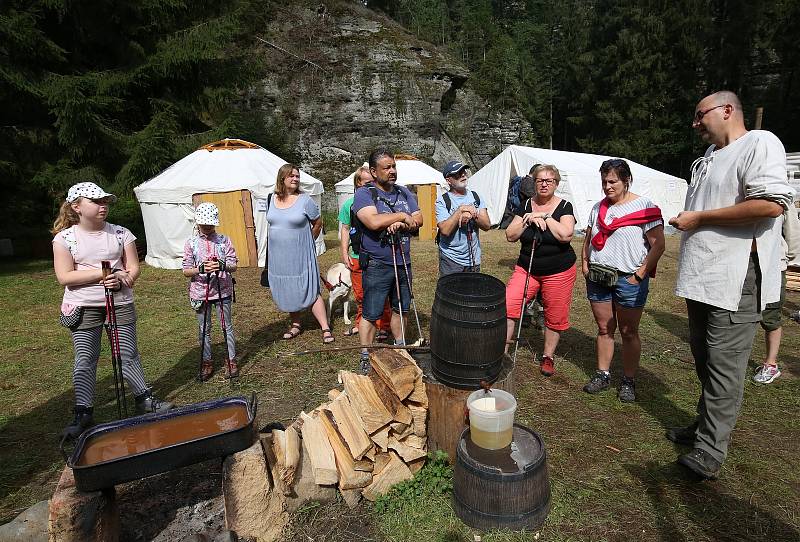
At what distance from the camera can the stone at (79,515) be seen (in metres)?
2.17

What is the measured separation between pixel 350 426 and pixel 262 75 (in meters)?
23.4

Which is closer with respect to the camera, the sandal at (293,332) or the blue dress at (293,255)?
the blue dress at (293,255)

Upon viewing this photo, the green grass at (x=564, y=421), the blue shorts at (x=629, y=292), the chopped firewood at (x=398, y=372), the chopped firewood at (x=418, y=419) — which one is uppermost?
the blue shorts at (x=629, y=292)

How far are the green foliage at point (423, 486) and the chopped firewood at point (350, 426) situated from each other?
31 centimetres

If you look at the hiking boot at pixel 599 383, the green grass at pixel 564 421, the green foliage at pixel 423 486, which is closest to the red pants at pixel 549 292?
the hiking boot at pixel 599 383

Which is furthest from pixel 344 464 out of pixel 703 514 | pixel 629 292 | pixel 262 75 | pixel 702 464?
pixel 262 75

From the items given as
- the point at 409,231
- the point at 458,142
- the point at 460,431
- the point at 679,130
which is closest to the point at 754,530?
the point at 460,431

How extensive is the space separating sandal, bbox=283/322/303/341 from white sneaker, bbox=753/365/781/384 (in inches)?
192

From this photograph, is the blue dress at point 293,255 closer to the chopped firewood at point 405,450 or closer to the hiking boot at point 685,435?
the chopped firewood at point 405,450

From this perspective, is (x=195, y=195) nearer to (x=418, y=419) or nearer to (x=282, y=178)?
(x=282, y=178)

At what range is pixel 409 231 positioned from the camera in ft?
12.8

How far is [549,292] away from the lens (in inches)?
165

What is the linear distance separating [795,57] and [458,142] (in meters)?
19.4

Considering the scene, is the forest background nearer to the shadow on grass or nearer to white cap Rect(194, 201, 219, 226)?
white cap Rect(194, 201, 219, 226)
